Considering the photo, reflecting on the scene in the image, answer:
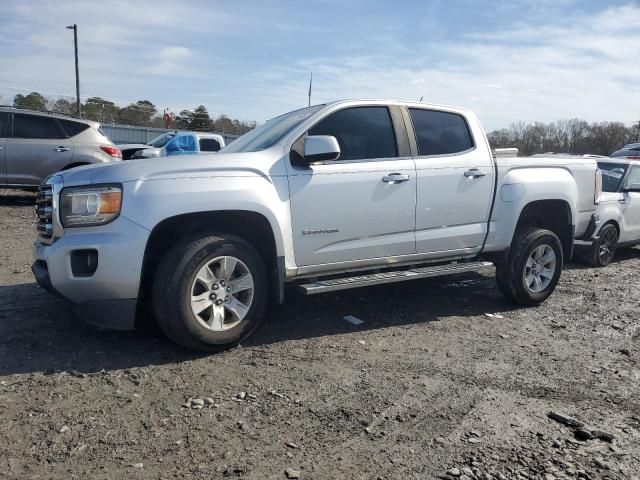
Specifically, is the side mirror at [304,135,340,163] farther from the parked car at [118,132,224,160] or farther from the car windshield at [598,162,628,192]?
the parked car at [118,132,224,160]

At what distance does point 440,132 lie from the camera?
217 inches

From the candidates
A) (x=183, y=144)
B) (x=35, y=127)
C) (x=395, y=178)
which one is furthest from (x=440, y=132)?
Result: (x=183, y=144)

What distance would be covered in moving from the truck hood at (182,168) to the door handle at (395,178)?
96 cm

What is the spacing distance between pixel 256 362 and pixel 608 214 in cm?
673

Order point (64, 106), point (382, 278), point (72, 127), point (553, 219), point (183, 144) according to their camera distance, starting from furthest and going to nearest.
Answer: point (64, 106) < point (183, 144) < point (72, 127) < point (553, 219) < point (382, 278)

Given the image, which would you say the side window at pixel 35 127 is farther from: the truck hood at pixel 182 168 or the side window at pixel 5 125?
the truck hood at pixel 182 168

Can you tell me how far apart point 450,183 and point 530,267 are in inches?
55.7

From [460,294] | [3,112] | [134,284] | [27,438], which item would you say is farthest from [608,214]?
[3,112]

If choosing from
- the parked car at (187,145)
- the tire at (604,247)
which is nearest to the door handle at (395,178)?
the tire at (604,247)

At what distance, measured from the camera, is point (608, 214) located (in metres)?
8.60

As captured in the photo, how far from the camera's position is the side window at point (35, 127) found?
11.3 metres

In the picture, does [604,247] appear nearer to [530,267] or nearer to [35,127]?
[530,267]

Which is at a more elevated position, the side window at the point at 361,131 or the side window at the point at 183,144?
the side window at the point at 183,144

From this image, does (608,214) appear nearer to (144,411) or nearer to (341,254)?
(341,254)
